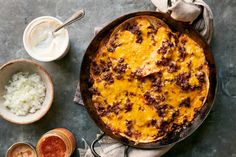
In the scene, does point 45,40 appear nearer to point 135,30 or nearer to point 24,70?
point 24,70

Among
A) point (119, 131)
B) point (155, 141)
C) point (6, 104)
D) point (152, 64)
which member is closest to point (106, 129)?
point (119, 131)

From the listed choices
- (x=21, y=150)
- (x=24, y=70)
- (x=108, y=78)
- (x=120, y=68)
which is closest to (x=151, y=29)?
(x=120, y=68)

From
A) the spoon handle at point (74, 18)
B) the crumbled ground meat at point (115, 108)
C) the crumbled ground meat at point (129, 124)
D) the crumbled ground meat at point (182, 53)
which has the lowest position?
the crumbled ground meat at point (129, 124)

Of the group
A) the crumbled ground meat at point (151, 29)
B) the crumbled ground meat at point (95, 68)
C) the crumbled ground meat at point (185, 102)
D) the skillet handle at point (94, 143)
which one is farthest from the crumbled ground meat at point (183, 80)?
the skillet handle at point (94, 143)

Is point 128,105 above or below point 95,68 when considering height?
below

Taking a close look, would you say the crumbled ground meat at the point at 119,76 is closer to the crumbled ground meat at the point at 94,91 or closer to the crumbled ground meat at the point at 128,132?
the crumbled ground meat at the point at 94,91

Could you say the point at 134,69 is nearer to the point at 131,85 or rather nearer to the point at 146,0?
the point at 131,85
